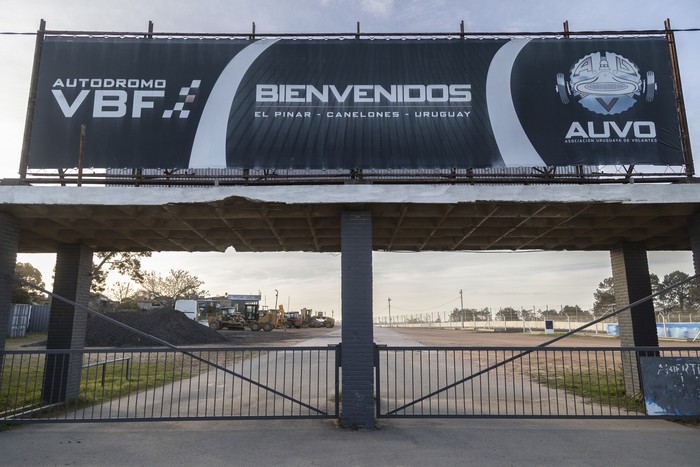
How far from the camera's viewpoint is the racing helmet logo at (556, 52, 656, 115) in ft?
Result: 29.8

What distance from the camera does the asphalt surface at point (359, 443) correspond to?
20.8 ft

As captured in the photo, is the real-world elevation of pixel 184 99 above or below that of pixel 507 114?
above

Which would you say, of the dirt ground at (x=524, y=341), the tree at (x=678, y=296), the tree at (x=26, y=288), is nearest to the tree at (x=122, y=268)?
the tree at (x=26, y=288)

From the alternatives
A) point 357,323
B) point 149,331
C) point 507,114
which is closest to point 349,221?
point 357,323

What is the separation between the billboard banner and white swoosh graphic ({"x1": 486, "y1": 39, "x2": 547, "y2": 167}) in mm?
23

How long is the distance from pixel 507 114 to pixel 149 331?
3137 centimetres

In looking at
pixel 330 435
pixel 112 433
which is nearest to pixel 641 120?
pixel 330 435

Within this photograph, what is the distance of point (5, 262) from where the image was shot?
816cm

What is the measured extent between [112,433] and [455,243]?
7686 mm

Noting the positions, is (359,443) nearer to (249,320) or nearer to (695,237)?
(695,237)

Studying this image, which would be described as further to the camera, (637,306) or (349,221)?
(637,306)

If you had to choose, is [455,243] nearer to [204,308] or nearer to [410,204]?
[410,204]

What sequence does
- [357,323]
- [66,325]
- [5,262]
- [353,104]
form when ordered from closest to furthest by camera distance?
[357,323], [5,262], [353,104], [66,325]

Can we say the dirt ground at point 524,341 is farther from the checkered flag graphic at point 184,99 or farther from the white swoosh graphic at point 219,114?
the checkered flag graphic at point 184,99
